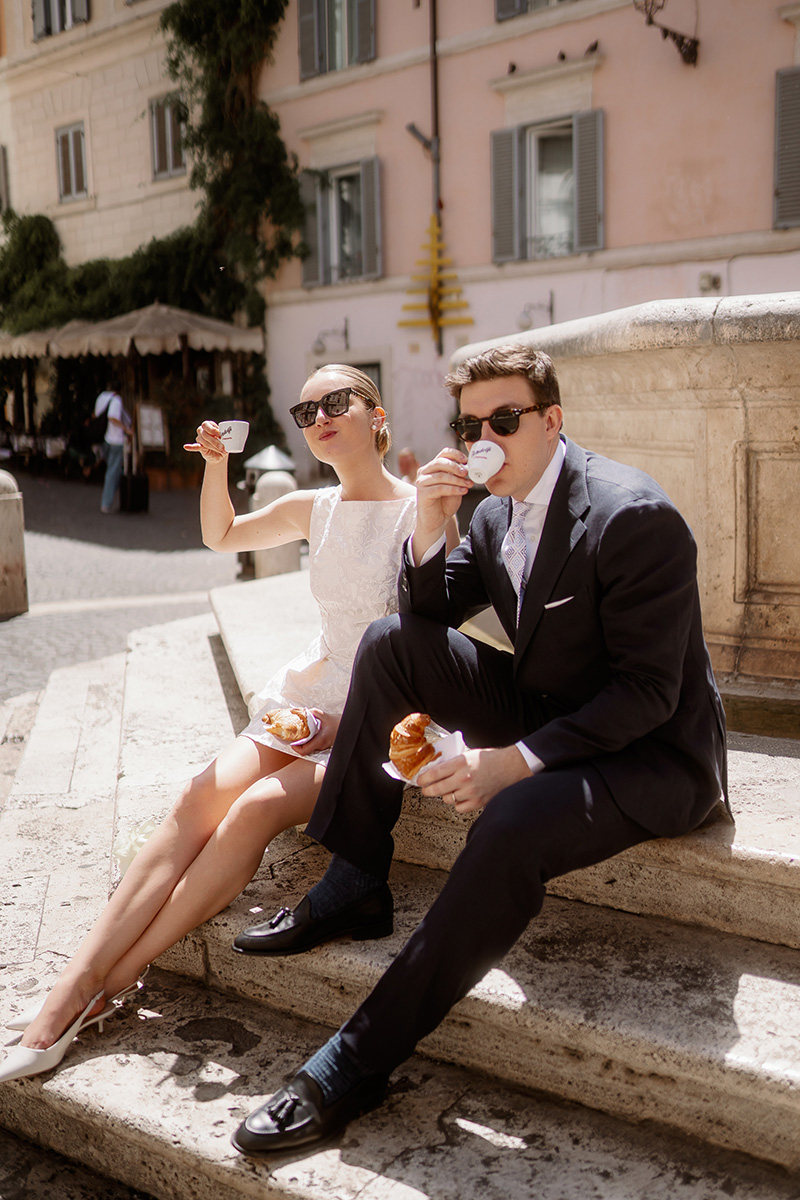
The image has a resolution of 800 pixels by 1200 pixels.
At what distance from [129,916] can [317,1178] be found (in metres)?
0.71

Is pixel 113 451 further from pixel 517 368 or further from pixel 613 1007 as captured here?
pixel 613 1007

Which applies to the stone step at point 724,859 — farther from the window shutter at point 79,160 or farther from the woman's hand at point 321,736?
the window shutter at point 79,160

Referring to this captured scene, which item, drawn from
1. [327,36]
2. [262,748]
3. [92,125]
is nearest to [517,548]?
[262,748]

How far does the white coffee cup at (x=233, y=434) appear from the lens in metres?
2.67

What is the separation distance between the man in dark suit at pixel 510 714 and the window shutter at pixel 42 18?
20569mm

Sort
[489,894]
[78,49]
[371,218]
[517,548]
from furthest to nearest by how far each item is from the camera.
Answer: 1. [78,49]
2. [371,218]
3. [517,548]
4. [489,894]

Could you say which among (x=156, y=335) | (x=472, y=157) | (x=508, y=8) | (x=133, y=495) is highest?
(x=508, y=8)

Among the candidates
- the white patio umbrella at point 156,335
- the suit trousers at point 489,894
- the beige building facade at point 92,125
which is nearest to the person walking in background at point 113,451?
the white patio umbrella at point 156,335

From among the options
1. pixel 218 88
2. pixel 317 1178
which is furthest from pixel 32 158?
pixel 317 1178

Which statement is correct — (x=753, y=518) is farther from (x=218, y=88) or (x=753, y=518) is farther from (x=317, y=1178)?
(x=218, y=88)

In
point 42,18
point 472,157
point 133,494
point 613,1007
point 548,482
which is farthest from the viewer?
point 42,18

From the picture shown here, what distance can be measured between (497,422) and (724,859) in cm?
99

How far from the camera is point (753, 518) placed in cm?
338

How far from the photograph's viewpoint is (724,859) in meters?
2.20
